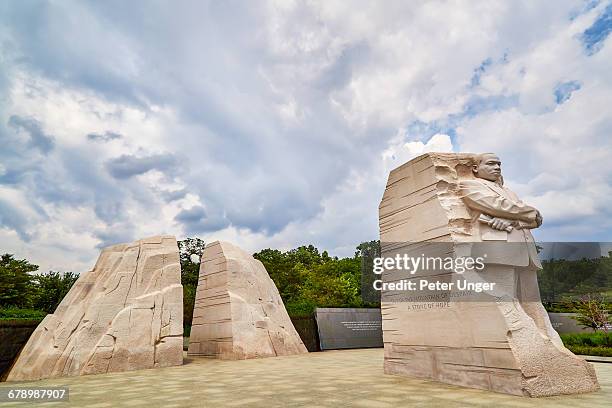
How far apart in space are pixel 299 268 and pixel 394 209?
26999mm

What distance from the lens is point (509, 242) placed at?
5.62 metres

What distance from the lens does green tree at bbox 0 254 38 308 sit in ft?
73.6

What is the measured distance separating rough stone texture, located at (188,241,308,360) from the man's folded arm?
21.2 ft

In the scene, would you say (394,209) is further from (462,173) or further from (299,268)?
(299,268)

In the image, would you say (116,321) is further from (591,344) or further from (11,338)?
(591,344)

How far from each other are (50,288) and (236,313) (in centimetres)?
2338

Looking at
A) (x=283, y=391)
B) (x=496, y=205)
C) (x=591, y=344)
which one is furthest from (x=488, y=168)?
(x=591, y=344)

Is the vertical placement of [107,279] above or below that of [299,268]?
below

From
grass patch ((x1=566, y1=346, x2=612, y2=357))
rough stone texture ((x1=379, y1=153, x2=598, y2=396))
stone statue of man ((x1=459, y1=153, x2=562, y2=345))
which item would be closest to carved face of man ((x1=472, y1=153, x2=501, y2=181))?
rough stone texture ((x1=379, y1=153, x2=598, y2=396))

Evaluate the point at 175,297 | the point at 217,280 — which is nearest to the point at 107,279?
the point at 175,297

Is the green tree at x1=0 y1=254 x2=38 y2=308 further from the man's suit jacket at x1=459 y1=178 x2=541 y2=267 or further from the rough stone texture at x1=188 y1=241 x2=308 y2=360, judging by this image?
the man's suit jacket at x1=459 y1=178 x2=541 y2=267

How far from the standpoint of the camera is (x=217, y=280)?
436 inches

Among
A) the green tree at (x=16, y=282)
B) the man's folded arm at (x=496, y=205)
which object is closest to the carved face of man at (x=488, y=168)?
the man's folded arm at (x=496, y=205)

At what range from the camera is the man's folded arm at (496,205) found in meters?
5.72
